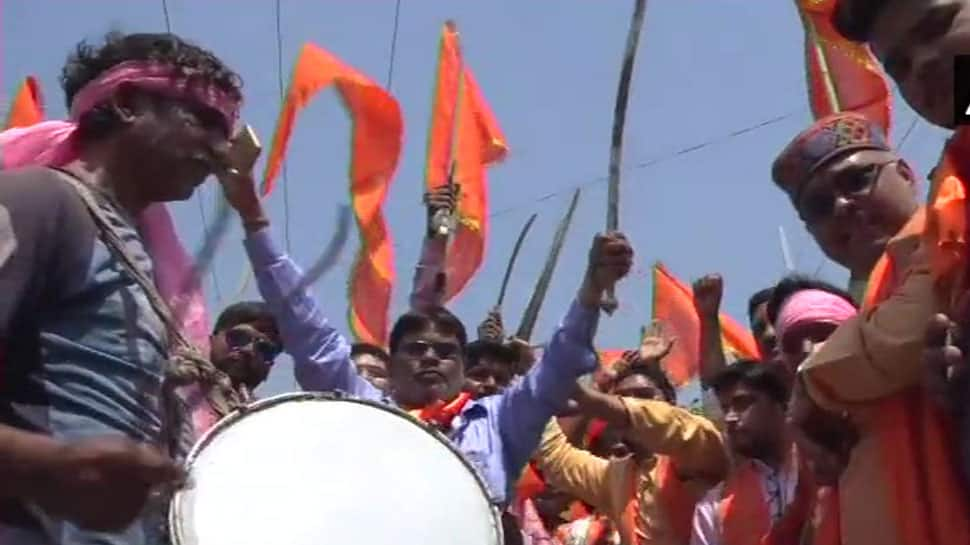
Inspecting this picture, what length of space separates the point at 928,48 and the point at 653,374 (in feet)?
9.27

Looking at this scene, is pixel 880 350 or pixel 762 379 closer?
pixel 880 350

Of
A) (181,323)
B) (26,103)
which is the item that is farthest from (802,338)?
(26,103)

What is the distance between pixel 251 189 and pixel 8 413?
→ 5.68 feet

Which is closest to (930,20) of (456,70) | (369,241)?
(369,241)

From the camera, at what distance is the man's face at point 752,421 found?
357 centimetres

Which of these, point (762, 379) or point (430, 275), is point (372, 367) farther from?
point (762, 379)

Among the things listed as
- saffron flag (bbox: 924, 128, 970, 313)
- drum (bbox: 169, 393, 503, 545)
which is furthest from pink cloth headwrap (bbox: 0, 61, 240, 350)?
saffron flag (bbox: 924, 128, 970, 313)

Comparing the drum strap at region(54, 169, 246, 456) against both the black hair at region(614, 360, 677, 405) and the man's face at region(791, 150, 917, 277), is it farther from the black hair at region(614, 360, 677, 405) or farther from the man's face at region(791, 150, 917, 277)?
the black hair at region(614, 360, 677, 405)

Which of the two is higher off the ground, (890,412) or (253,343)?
(890,412)

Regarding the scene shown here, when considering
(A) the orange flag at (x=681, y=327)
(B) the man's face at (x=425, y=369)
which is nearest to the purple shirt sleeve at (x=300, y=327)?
(B) the man's face at (x=425, y=369)

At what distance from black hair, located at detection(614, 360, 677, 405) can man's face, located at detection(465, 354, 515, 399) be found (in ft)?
1.31

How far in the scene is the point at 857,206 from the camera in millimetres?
2609

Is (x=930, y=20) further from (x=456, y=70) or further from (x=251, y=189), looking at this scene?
(x=456, y=70)

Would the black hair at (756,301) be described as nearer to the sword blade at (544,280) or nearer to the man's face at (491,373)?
the man's face at (491,373)
